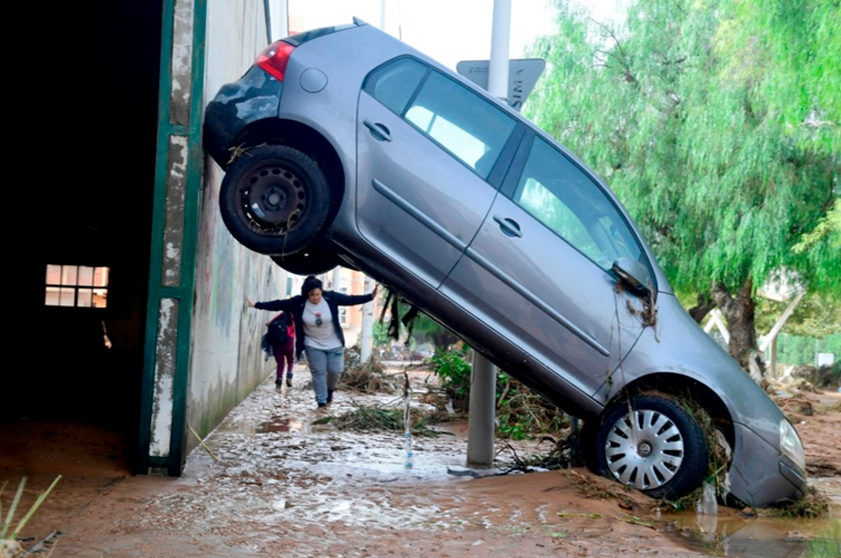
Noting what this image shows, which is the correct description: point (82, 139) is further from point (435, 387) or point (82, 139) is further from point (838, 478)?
point (838, 478)

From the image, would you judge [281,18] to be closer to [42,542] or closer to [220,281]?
[220,281]

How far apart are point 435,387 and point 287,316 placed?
13.5ft

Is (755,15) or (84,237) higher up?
(755,15)

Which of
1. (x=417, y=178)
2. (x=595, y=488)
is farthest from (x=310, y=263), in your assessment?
(x=595, y=488)

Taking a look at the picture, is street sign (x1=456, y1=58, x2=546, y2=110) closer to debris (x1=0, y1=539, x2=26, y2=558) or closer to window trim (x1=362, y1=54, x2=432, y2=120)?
window trim (x1=362, y1=54, x2=432, y2=120)

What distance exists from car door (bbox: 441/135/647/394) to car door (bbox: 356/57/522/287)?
0.15 m

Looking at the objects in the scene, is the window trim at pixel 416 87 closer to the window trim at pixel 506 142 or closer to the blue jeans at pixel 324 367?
the window trim at pixel 506 142

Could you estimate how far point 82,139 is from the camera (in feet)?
44.1

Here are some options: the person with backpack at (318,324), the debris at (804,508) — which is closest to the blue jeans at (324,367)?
the person with backpack at (318,324)

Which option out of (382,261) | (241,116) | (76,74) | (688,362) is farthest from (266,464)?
(76,74)

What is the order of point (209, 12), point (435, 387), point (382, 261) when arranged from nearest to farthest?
1. point (382, 261)
2. point (209, 12)
3. point (435, 387)

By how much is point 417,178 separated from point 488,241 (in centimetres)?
67

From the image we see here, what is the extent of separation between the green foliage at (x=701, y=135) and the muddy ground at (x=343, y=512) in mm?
9122

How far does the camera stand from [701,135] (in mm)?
17984
